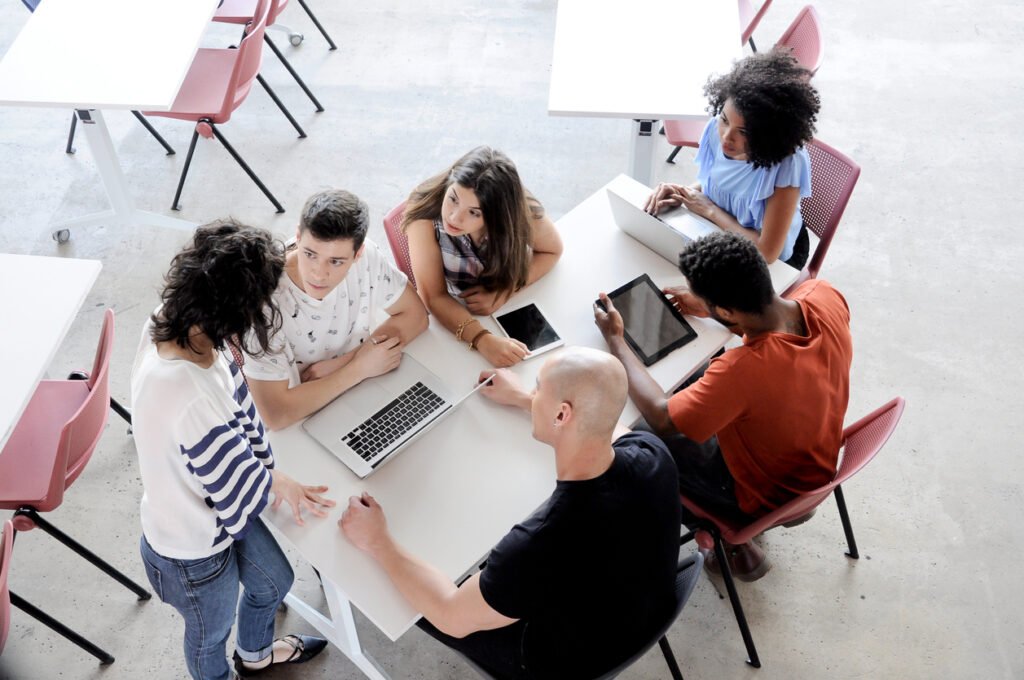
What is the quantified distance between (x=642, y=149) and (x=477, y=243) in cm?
106

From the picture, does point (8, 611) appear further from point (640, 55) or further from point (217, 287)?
point (640, 55)

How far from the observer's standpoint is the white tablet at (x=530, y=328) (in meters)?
2.74

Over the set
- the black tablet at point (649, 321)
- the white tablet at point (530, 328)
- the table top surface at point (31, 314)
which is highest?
the black tablet at point (649, 321)

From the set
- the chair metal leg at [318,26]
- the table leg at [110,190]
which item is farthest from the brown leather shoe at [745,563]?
the chair metal leg at [318,26]

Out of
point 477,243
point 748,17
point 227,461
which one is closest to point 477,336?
point 477,243

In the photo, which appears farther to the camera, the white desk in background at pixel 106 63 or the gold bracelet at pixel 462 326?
the white desk in background at pixel 106 63

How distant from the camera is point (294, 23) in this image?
17.7ft

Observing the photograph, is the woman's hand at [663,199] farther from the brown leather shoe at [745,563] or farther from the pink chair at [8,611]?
the pink chair at [8,611]

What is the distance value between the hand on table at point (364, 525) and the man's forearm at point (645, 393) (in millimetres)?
782

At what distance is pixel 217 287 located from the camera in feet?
6.37

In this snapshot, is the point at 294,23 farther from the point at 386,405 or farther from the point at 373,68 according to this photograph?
the point at 386,405

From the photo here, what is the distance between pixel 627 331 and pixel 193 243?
4.29 ft

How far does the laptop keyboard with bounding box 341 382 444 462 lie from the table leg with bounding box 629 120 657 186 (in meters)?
1.49

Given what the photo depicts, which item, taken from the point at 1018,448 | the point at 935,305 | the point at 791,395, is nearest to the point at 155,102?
the point at 791,395
